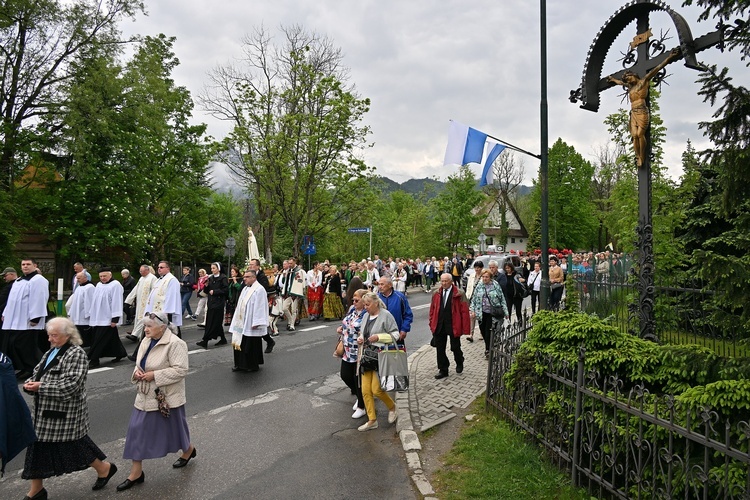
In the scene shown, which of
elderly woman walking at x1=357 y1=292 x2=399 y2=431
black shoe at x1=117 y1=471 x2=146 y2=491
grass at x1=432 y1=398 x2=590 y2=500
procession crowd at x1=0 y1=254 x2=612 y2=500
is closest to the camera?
grass at x1=432 y1=398 x2=590 y2=500

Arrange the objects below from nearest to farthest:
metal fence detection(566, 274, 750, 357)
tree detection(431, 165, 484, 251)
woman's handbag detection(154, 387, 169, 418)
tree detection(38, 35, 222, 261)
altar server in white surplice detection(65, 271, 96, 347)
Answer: woman's handbag detection(154, 387, 169, 418)
metal fence detection(566, 274, 750, 357)
altar server in white surplice detection(65, 271, 96, 347)
tree detection(38, 35, 222, 261)
tree detection(431, 165, 484, 251)

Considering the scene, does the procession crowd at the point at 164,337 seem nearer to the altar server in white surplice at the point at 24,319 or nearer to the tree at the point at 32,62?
the altar server in white surplice at the point at 24,319

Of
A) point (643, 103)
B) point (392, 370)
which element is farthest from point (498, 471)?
point (643, 103)

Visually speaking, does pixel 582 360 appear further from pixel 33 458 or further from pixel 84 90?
pixel 84 90

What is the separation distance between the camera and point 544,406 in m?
4.74

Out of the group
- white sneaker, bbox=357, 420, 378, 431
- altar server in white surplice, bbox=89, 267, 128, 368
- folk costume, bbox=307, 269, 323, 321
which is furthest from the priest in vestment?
folk costume, bbox=307, 269, 323, 321

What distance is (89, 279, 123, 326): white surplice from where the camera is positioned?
9461 millimetres

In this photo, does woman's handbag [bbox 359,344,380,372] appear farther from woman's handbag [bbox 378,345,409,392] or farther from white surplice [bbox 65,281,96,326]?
white surplice [bbox 65,281,96,326]

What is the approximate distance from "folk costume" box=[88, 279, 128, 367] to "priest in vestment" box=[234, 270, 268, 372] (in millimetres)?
2692

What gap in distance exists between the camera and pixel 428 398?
23.1 feet

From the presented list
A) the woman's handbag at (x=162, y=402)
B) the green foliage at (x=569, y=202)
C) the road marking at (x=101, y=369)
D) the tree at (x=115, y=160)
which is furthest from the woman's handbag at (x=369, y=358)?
the green foliage at (x=569, y=202)

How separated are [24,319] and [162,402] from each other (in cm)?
550

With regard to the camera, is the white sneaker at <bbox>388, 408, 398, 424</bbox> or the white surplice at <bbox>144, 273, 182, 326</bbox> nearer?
the white sneaker at <bbox>388, 408, 398, 424</bbox>

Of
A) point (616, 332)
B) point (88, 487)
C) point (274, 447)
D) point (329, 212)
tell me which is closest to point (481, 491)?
point (616, 332)
